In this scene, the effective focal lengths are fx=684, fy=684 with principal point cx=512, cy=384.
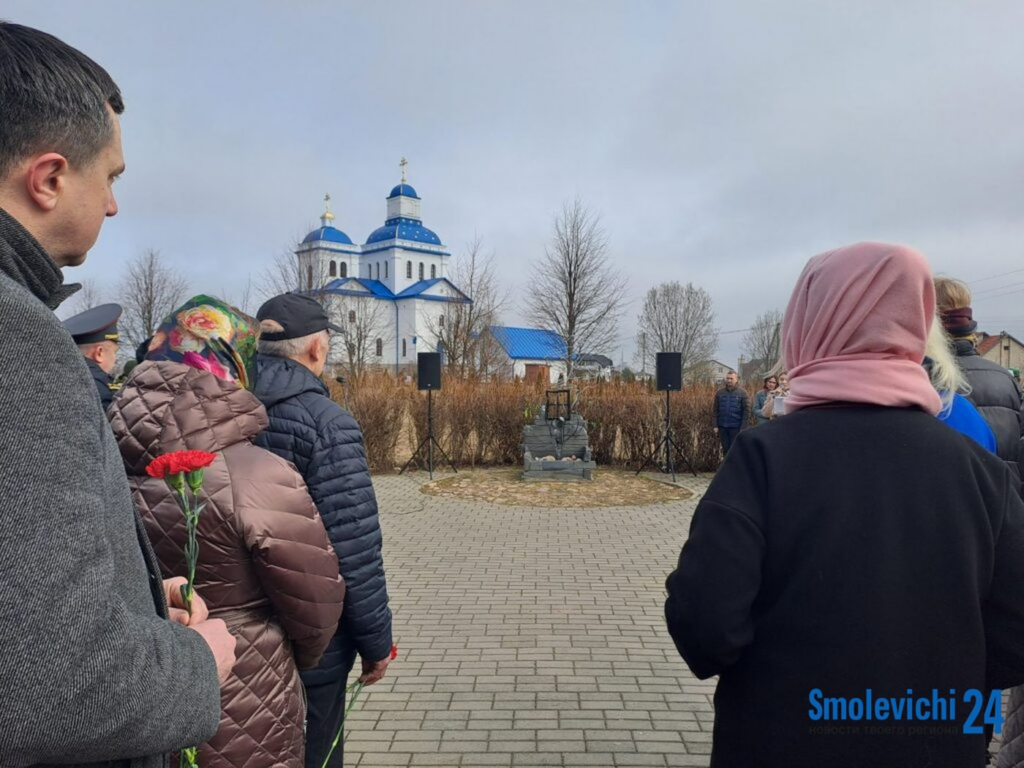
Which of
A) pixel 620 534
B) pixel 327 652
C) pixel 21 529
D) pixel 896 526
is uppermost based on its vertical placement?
pixel 21 529

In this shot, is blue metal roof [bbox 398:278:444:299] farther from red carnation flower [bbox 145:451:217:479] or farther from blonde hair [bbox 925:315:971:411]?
red carnation flower [bbox 145:451:217:479]

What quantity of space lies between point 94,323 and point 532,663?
355 centimetres

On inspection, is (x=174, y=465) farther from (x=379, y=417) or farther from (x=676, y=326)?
(x=676, y=326)

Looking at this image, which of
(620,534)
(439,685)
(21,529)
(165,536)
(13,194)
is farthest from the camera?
(620,534)

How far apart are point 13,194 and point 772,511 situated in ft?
4.98

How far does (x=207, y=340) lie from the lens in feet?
7.23

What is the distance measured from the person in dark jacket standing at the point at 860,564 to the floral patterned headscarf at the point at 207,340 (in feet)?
5.08

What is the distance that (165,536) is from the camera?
1.86 metres

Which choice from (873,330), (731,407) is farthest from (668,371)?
(873,330)

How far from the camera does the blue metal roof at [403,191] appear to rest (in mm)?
77812

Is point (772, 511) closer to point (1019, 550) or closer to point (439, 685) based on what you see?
point (1019, 550)

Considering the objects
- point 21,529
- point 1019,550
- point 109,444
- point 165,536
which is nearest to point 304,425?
point 165,536

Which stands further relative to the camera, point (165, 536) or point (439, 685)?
point (439, 685)

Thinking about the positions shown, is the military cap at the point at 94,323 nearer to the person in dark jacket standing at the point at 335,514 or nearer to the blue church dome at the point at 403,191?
the person in dark jacket standing at the point at 335,514
